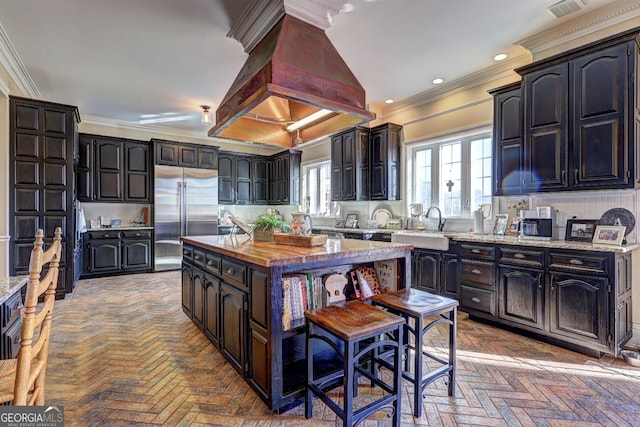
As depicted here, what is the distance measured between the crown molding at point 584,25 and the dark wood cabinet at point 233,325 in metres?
3.76

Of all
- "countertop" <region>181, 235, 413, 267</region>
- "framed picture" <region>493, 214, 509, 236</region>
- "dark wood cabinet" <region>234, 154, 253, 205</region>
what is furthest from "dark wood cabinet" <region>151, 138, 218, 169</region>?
"framed picture" <region>493, 214, 509, 236</region>

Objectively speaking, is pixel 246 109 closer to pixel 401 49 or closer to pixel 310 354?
pixel 310 354

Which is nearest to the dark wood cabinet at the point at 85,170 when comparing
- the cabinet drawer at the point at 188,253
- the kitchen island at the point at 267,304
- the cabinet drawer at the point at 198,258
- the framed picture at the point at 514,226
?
the cabinet drawer at the point at 188,253

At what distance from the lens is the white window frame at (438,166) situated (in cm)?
426

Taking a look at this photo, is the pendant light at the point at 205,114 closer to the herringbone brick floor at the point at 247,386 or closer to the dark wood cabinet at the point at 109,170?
the dark wood cabinet at the point at 109,170

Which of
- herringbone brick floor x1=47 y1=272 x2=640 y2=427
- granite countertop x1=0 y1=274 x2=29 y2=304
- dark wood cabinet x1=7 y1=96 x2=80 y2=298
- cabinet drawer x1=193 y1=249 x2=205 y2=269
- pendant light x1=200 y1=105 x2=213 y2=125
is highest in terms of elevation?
pendant light x1=200 y1=105 x2=213 y2=125

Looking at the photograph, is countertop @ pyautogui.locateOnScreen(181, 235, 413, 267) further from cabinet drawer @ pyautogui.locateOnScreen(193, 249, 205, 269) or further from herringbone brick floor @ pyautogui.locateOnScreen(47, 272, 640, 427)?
herringbone brick floor @ pyautogui.locateOnScreen(47, 272, 640, 427)

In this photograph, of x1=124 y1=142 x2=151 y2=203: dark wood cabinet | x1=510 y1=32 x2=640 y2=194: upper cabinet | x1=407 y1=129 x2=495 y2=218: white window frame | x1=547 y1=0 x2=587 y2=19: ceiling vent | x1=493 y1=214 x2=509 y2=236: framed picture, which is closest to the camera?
x1=510 y1=32 x2=640 y2=194: upper cabinet

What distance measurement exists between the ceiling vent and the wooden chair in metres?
3.93

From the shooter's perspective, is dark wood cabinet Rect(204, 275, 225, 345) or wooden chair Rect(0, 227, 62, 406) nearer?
wooden chair Rect(0, 227, 62, 406)

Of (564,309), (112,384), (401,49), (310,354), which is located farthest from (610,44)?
(112,384)

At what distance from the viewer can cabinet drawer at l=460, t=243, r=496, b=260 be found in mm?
3189

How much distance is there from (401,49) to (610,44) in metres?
1.80

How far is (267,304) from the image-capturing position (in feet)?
5.90
